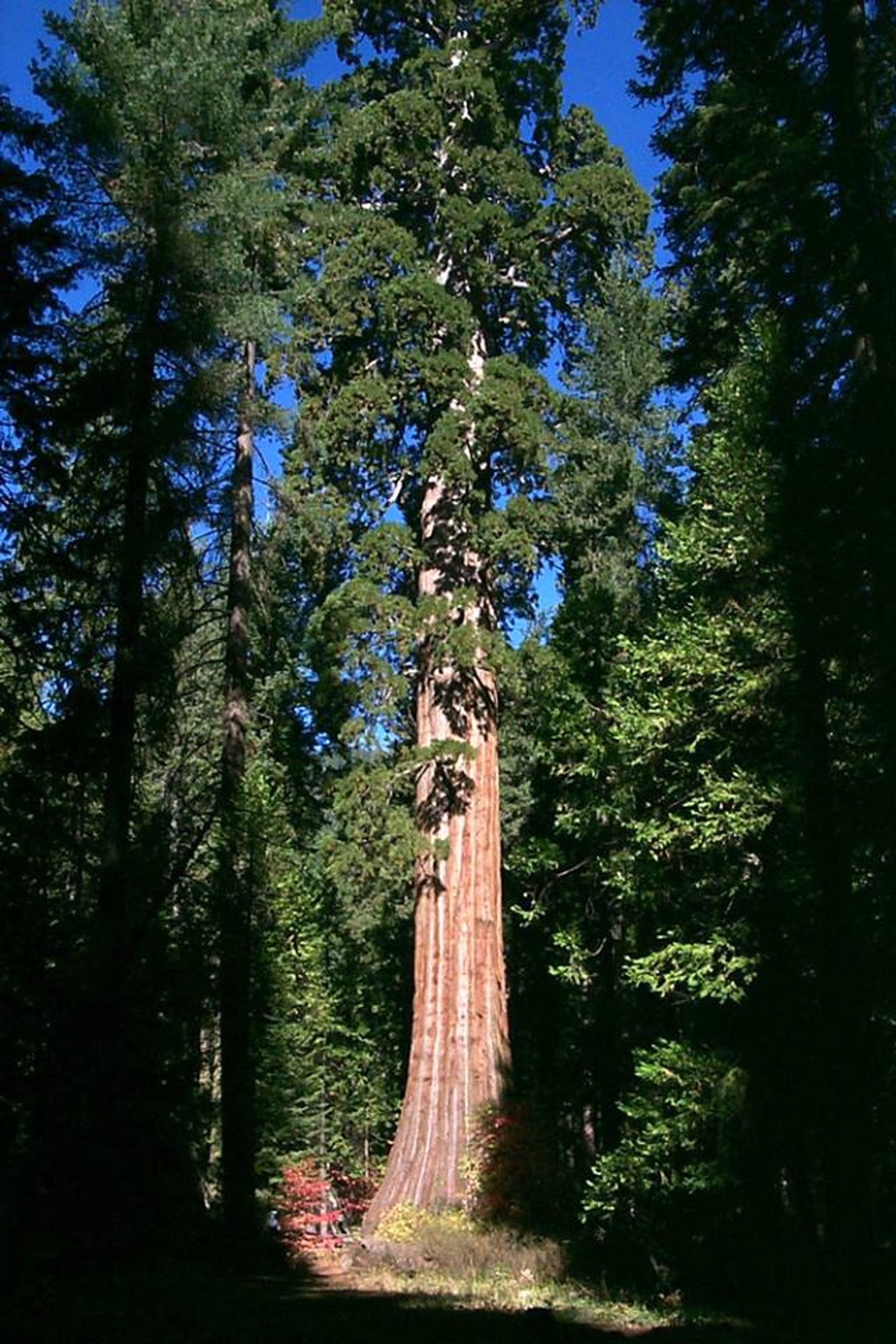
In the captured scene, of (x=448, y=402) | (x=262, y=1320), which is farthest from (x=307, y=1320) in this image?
(x=448, y=402)

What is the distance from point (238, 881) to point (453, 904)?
221 cm

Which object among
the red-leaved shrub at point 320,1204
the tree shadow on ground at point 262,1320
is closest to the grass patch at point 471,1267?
the tree shadow on ground at point 262,1320

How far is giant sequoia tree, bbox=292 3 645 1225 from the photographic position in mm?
11492

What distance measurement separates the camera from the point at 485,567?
40.1ft

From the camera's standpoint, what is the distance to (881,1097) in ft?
31.0

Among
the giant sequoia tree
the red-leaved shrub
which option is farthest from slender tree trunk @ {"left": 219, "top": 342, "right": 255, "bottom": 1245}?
the red-leaved shrub

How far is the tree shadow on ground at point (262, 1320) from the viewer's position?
534cm

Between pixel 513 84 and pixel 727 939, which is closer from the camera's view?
pixel 727 939

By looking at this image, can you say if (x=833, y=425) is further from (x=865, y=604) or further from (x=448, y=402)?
(x=448, y=402)

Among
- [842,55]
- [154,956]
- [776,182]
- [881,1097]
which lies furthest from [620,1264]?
[842,55]

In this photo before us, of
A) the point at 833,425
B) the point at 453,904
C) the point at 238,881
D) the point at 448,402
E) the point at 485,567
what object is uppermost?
the point at 448,402

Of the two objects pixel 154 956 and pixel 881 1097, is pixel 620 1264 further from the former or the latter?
pixel 154 956

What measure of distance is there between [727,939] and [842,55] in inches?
290

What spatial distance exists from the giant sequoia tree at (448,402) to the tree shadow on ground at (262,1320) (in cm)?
259
